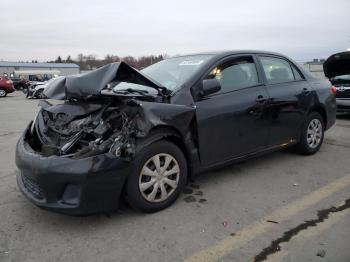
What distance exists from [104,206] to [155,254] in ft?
2.19

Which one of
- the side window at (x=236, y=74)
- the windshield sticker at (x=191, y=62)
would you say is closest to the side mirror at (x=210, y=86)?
the side window at (x=236, y=74)

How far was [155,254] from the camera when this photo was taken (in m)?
2.94

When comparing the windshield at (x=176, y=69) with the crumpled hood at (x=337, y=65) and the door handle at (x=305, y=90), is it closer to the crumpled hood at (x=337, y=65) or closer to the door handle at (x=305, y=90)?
the door handle at (x=305, y=90)

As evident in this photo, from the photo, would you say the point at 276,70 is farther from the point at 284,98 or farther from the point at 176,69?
the point at 176,69

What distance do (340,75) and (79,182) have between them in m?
8.94

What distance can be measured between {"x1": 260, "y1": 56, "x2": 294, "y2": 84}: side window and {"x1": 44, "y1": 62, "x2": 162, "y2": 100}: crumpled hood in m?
1.80

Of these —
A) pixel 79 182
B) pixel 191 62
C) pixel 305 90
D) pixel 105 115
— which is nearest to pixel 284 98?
pixel 305 90

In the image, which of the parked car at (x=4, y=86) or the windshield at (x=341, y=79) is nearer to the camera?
the windshield at (x=341, y=79)

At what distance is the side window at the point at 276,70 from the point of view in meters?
4.90

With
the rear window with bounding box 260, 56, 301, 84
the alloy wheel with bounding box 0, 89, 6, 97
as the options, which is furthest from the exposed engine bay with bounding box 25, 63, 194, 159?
the alloy wheel with bounding box 0, 89, 6, 97

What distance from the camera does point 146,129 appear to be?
134 inches

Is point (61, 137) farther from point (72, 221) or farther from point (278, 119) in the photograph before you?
point (278, 119)

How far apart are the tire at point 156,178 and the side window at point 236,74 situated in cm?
105

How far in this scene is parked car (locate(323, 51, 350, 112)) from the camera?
9171 millimetres
